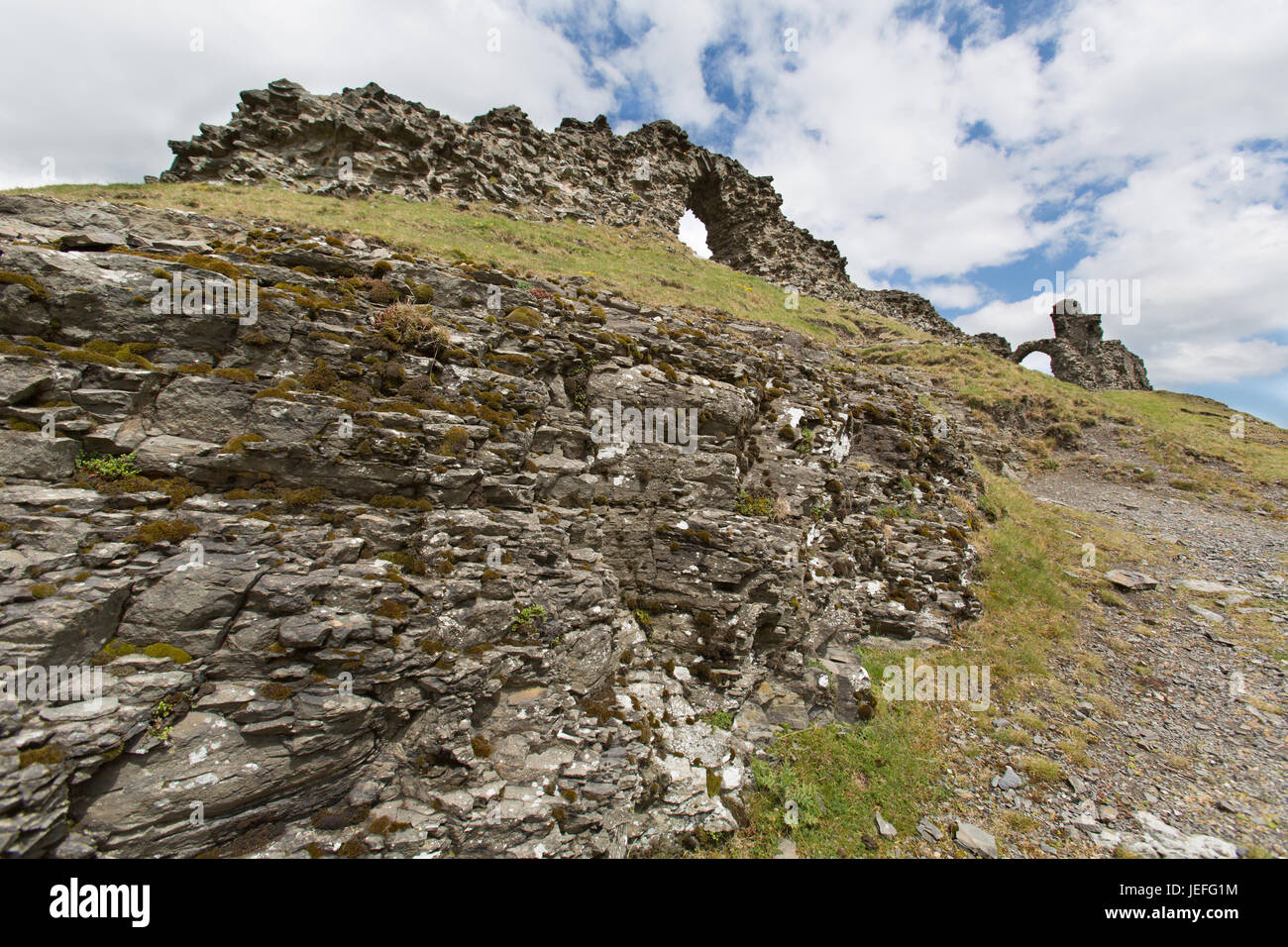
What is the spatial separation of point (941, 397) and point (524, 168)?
131ft

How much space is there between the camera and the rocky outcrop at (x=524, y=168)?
3206cm

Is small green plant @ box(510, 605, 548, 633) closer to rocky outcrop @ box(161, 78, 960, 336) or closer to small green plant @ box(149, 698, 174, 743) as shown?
small green plant @ box(149, 698, 174, 743)

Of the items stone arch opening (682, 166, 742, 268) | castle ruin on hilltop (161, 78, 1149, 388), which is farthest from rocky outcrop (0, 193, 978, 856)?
stone arch opening (682, 166, 742, 268)

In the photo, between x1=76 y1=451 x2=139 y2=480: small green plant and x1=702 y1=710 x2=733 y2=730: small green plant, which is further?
x1=702 y1=710 x2=733 y2=730: small green plant

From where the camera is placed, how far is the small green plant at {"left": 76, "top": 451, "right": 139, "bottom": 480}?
7.96 meters

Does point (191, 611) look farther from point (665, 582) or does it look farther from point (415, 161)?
point (415, 161)

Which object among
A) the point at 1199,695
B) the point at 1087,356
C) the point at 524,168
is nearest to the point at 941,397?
the point at 1199,695

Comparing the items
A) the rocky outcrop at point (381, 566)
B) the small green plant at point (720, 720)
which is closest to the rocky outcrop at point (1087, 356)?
the rocky outcrop at point (381, 566)

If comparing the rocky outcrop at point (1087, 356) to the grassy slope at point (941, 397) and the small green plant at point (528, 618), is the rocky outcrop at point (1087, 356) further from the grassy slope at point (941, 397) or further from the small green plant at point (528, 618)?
the small green plant at point (528, 618)

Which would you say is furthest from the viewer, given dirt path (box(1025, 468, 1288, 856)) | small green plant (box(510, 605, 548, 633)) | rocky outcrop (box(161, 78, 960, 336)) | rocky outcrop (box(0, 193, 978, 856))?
rocky outcrop (box(161, 78, 960, 336))

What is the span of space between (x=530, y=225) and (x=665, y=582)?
31860mm

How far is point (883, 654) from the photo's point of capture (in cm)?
1429

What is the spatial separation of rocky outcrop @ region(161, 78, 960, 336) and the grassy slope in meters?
4.04

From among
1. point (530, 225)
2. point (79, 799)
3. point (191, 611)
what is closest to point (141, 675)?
point (191, 611)
